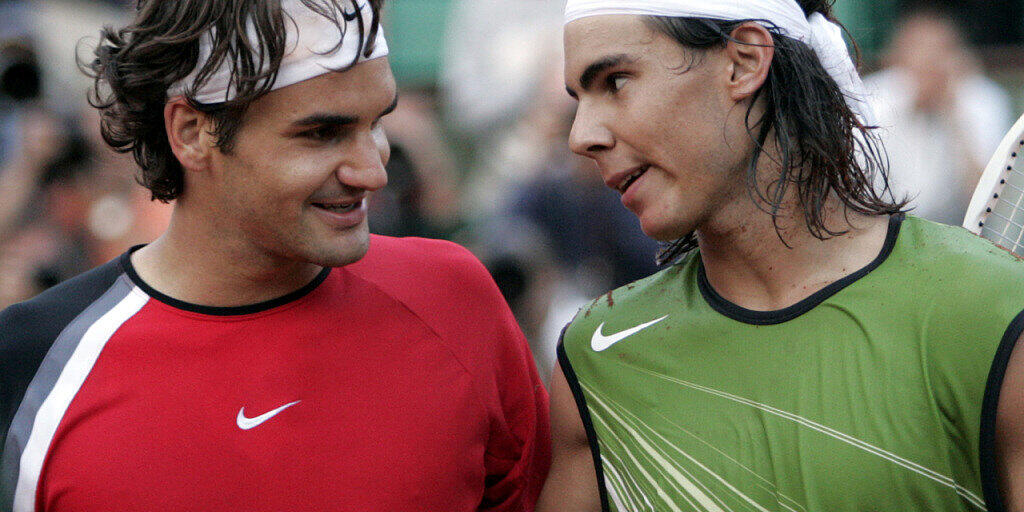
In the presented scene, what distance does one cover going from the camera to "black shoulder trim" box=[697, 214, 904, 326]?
257 cm

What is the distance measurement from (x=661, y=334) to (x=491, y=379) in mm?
471

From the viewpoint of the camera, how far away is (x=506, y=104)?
8.25 m

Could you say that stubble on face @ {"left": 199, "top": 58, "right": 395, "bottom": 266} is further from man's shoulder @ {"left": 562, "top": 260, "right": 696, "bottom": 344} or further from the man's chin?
man's shoulder @ {"left": 562, "top": 260, "right": 696, "bottom": 344}

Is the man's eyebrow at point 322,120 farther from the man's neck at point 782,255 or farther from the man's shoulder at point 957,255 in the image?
the man's shoulder at point 957,255

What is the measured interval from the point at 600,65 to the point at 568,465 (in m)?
1.08

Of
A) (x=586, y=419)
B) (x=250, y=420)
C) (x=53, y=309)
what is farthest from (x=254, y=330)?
(x=586, y=419)

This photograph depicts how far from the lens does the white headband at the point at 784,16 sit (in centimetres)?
270

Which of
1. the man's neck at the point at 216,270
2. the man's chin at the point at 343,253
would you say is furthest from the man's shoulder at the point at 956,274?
the man's neck at the point at 216,270

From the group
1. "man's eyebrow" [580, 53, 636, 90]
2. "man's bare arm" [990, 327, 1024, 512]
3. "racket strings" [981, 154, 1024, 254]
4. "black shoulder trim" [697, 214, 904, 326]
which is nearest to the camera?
"man's bare arm" [990, 327, 1024, 512]

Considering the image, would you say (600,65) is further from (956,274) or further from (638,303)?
(956,274)

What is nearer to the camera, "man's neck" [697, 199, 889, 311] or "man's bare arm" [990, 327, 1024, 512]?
"man's bare arm" [990, 327, 1024, 512]

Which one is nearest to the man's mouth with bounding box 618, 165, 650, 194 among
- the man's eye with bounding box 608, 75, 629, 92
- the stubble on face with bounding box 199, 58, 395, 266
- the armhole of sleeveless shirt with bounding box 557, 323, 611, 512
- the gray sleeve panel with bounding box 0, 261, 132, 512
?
the man's eye with bounding box 608, 75, 629, 92

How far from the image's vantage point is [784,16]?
280 cm

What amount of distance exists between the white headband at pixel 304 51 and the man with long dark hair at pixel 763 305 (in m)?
0.58
